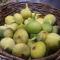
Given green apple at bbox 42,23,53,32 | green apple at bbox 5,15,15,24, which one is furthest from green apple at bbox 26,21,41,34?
green apple at bbox 5,15,15,24

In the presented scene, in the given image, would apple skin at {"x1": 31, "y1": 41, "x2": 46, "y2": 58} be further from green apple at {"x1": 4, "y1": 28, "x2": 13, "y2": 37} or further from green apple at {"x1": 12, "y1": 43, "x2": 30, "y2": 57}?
green apple at {"x1": 4, "y1": 28, "x2": 13, "y2": 37}

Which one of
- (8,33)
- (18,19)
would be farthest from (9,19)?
(8,33)

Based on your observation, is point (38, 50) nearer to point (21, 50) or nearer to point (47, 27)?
point (21, 50)

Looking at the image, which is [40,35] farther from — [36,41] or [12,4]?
[12,4]

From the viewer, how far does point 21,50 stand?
68 centimetres

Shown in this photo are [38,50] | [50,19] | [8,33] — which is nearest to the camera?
[38,50]

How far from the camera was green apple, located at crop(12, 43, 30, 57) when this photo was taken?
2.23 feet

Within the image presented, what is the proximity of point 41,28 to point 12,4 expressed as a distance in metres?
0.28

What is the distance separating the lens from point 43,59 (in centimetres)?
66

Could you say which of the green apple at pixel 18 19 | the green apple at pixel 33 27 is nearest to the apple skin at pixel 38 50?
the green apple at pixel 33 27

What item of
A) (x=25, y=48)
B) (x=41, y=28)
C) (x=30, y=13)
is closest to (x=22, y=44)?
(x=25, y=48)

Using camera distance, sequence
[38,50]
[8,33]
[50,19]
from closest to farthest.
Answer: [38,50]
[8,33]
[50,19]

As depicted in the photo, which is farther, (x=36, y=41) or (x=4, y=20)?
(x=4, y=20)

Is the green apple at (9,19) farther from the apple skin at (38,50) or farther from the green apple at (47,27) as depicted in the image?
the apple skin at (38,50)
